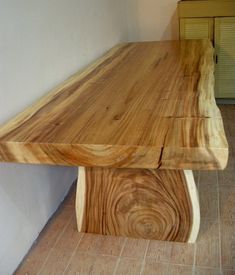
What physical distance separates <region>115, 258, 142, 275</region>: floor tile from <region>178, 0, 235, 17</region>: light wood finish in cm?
192

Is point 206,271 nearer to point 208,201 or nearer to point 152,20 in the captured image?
point 208,201

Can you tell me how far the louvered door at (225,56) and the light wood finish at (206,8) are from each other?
5 centimetres

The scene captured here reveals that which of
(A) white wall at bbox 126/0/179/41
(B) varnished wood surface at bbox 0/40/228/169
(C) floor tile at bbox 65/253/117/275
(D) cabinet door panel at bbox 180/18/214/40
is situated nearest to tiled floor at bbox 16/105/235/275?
Answer: (C) floor tile at bbox 65/253/117/275

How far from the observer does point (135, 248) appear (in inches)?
55.2

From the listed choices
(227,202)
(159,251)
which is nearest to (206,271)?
(159,251)

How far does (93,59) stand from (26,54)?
0.81 m

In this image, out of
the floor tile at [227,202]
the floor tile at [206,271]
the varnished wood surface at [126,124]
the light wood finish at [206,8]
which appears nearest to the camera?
the varnished wood surface at [126,124]

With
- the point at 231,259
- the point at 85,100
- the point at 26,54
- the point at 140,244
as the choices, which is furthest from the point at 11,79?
the point at 231,259

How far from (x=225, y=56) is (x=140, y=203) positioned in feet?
5.64

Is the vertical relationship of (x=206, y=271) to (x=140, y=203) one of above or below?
below

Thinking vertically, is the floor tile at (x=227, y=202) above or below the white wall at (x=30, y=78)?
below

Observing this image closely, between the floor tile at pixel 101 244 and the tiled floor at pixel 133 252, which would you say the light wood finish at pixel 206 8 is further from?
the floor tile at pixel 101 244

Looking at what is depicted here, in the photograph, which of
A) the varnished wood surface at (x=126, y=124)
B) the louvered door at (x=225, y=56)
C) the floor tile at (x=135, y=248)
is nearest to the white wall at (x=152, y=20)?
the louvered door at (x=225, y=56)

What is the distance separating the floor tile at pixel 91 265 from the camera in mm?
1309
